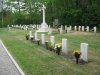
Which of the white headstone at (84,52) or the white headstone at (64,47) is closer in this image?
the white headstone at (84,52)

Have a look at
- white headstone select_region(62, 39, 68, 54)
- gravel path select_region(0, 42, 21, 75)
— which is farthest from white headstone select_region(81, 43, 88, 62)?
gravel path select_region(0, 42, 21, 75)

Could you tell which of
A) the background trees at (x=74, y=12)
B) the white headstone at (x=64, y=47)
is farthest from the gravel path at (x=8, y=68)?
the background trees at (x=74, y=12)

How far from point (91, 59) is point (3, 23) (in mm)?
65235

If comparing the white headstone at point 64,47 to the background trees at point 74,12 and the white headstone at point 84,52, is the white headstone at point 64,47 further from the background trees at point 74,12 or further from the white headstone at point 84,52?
the background trees at point 74,12

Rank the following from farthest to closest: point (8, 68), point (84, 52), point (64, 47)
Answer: point (64, 47) → point (84, 52) → point (8, 68)

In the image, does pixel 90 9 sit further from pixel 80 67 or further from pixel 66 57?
pixel 80 67

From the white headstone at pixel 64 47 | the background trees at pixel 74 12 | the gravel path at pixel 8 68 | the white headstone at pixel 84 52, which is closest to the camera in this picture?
the gravel path at pixel 8 68

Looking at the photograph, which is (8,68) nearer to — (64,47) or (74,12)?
(64,47)

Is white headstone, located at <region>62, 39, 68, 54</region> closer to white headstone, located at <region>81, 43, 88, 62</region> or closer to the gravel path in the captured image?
white headstone, located at <region>81, 43, 88, 62</region>

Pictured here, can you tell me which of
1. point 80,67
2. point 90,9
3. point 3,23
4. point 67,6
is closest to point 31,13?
point 3,23

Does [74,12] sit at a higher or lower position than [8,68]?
higher

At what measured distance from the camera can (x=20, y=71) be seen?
11766mm

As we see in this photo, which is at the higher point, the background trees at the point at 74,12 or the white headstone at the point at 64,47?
the background trees at the point at 74,12

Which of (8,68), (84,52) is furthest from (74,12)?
(8,68)
